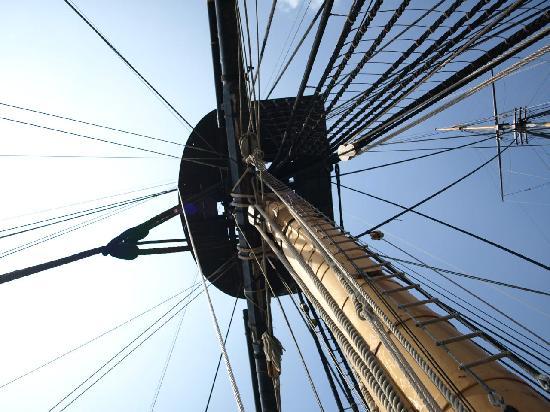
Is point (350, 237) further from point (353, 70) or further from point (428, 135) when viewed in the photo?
point (428, 135)

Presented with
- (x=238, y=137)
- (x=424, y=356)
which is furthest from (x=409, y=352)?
(x=238, y=137)

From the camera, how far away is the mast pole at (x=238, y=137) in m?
6.08

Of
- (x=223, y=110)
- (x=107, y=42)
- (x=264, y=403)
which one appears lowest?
(x=264, y=403)

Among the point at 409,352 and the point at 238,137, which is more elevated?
the point at 238,137

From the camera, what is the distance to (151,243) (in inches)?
290

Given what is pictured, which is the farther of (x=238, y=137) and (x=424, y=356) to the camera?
(x=238, y=137)

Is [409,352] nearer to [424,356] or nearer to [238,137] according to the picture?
[424,356]

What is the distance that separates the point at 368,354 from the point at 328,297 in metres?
0.73

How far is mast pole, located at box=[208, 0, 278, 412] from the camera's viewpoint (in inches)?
239

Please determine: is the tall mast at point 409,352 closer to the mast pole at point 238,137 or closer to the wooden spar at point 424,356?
the wooden spar at point 424,356

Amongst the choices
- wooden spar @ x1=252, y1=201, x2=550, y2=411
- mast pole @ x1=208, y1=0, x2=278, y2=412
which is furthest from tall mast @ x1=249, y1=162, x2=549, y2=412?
mast pole @ x1=208, y1=0, x2=278, y2=412

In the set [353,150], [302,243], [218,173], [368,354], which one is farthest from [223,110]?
[368,354]

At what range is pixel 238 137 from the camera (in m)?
7.06

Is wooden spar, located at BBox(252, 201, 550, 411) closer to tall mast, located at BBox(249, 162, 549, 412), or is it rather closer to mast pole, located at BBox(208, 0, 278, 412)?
tall mast, located at BBox(249, 162, 549, 412)
